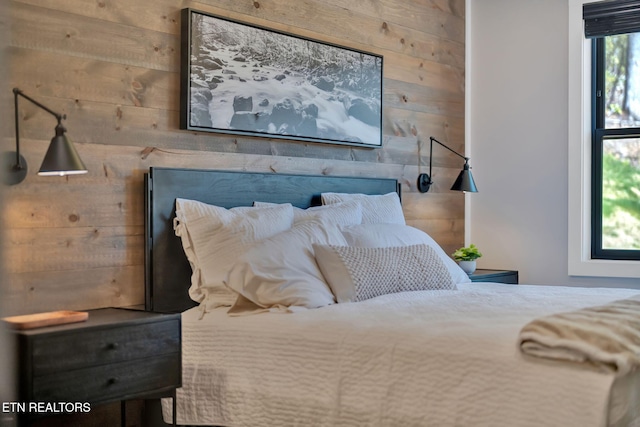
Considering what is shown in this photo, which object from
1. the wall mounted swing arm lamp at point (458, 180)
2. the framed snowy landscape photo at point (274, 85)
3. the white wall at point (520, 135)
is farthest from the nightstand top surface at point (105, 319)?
the white wall at point (520, 135)

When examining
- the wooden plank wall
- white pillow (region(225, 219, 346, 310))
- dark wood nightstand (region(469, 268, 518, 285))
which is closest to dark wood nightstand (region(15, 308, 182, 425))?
the wooden plank wall

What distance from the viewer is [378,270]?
2.87 m

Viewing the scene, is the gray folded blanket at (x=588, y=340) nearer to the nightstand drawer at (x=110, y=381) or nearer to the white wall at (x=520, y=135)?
the nightstand drawer at (x=110, y=381)

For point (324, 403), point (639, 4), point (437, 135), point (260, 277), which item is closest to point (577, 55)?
point (639, 4)

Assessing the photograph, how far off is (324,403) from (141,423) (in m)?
0.91

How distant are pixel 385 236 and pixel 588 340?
1472 mm

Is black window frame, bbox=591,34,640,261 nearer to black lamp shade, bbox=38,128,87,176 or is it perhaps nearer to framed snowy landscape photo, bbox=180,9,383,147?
framed snowy landscape photo, bbox=180,9,383,147

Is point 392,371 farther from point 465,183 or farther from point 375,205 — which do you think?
point 465,183

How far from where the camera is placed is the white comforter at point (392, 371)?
1856 mm

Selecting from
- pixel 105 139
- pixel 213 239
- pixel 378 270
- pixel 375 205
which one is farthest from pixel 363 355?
pixel 375 205

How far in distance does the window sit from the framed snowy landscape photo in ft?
4.62

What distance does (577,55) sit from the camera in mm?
4383

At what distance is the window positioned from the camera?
14.1ft

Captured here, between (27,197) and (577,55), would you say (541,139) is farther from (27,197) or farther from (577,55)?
(27,197)
